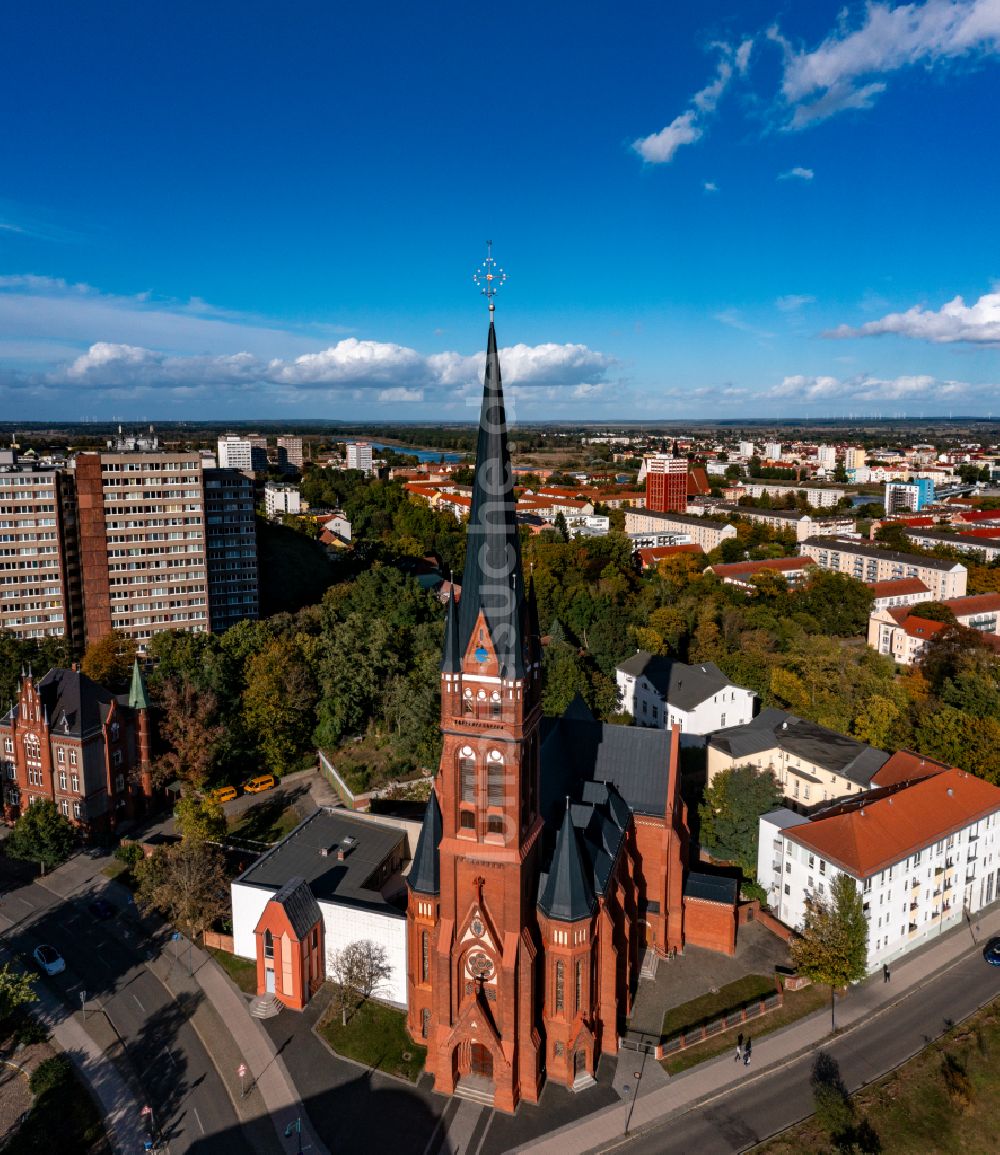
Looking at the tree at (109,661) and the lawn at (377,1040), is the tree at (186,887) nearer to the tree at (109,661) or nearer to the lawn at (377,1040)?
the lawn at (377,1040)

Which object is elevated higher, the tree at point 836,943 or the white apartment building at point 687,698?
the white apartment building at point 687,698

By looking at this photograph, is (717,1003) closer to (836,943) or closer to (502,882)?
(836,943)

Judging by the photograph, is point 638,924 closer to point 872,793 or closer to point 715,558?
point 872,793

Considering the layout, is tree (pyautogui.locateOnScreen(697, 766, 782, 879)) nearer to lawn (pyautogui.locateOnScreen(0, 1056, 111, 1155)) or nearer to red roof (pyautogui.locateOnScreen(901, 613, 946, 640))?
lawn (pyautogui.locateOnScreen(0, 1056, 111, 1155))

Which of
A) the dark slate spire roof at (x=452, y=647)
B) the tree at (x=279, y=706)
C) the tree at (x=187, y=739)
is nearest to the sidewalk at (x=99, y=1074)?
the tree at (x=187, y=739)

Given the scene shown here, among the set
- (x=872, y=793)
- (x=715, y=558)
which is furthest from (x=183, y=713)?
(x=715, y=558)

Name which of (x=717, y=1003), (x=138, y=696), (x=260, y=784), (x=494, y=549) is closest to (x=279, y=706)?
(x=260, y=784)
